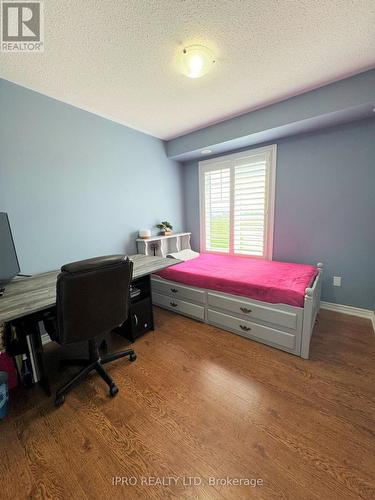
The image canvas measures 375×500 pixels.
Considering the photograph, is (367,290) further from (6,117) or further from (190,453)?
(6,117)

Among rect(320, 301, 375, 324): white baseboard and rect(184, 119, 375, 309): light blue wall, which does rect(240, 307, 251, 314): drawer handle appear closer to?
rect(184, 119, 375, 309): light blue wall

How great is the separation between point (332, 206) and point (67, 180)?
10.4 feet

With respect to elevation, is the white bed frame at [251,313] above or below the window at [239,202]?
below

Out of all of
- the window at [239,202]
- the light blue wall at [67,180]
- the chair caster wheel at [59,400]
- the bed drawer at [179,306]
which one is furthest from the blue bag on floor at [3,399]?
the window at [239,202]

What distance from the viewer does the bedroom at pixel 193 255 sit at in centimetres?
112

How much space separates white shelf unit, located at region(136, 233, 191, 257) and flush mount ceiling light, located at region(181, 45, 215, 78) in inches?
76.5

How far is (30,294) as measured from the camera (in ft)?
5.04

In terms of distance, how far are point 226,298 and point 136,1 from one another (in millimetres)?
2361

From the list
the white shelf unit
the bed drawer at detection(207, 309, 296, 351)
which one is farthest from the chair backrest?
the white shelf unit

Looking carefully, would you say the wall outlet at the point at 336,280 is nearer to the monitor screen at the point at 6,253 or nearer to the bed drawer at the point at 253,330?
the bed drawer at the point at 253,330

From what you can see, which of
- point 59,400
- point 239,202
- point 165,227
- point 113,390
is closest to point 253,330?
point 113,390

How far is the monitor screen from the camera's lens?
166cm

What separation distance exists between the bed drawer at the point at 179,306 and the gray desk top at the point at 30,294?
646 millimetres

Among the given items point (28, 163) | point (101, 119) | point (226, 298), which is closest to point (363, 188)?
point (226, 298)
